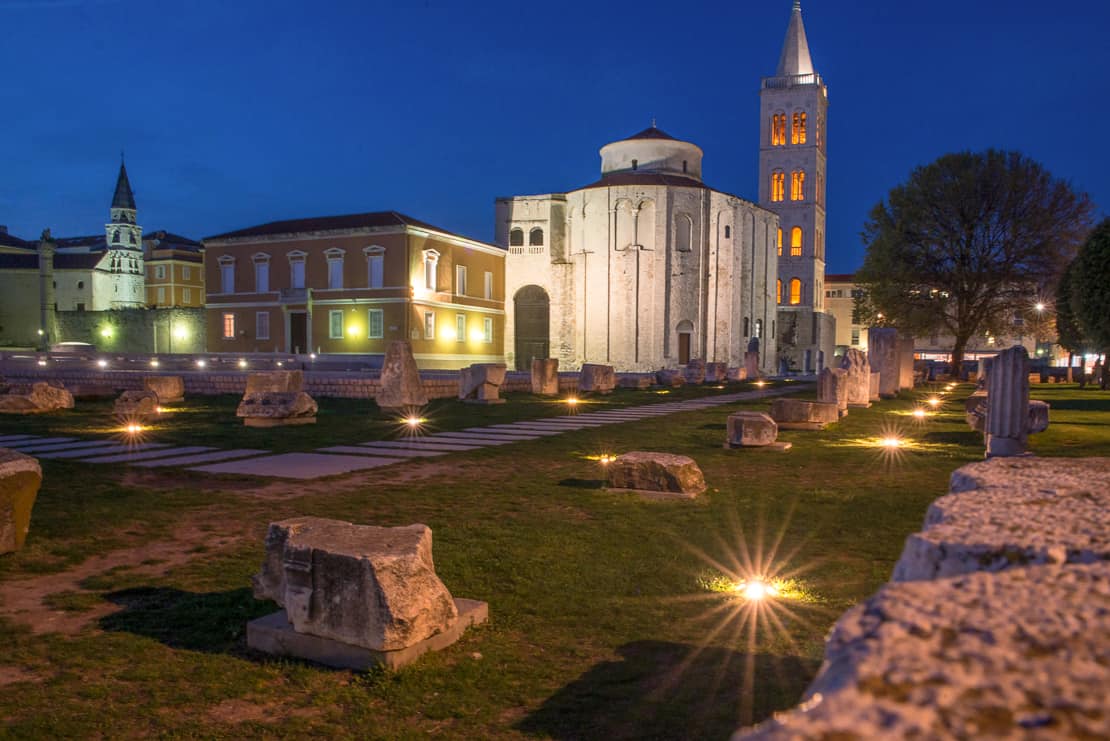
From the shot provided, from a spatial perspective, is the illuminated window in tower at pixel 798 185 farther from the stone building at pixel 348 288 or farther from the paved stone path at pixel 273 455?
the paved stone path at pixel 273 455

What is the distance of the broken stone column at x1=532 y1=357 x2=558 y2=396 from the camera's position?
925 inches

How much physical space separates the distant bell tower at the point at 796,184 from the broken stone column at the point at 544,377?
40.1 metres

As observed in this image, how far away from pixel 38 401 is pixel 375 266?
2733cm

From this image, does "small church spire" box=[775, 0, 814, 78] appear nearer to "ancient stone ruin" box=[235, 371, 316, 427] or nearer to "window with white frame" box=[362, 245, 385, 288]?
"window with white frame" box=[362, 245, 385, 288]

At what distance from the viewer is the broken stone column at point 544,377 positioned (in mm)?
23484

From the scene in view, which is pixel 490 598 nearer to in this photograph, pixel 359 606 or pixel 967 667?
pixel 359 606

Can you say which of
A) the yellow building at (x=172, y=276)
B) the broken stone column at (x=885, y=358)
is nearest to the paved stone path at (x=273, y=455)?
the broken stone column at (x=885, y=358)

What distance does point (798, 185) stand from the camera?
62.2 metres

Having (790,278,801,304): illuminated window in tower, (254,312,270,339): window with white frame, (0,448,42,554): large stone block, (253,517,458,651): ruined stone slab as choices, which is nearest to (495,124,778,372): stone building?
(790,278,801,304): illuminated window in tower

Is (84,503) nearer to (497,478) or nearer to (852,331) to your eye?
(497,478)

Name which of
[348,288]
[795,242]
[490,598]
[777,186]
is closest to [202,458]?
[490,598]

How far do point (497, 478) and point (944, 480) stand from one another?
15.8ft

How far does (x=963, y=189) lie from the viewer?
34125mm

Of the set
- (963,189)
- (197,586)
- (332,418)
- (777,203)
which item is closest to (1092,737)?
(197,586)
